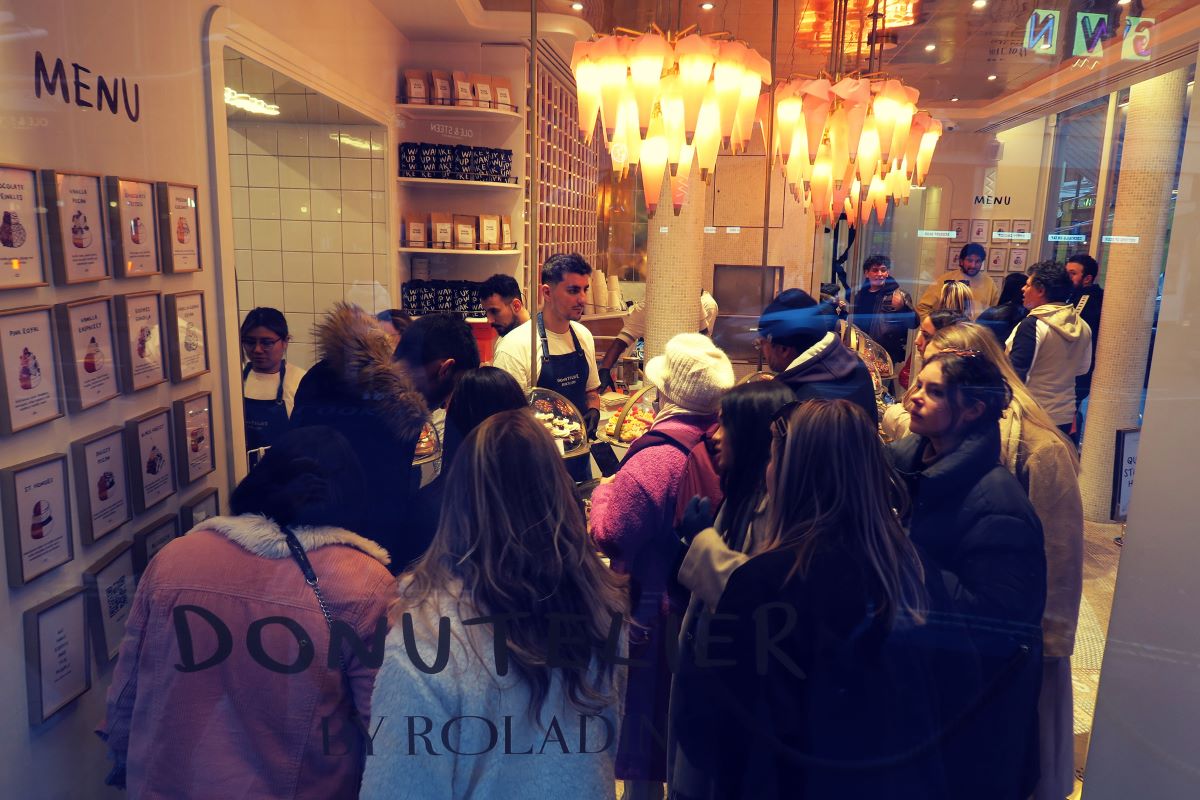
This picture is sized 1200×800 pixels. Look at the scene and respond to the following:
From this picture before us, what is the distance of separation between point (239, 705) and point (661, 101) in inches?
63.3

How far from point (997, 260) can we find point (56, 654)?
82.6 inches

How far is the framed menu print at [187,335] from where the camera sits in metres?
1.63

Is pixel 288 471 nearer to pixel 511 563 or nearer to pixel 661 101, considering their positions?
pixel 511 563

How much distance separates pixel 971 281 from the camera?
5.46 ft

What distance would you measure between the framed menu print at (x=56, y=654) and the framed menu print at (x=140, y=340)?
44 centimetres

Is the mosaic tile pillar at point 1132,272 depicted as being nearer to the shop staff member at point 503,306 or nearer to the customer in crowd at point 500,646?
the customer in crowd at point 500,646

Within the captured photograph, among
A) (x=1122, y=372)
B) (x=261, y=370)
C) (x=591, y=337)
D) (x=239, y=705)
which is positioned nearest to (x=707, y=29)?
(x=591, y=337)

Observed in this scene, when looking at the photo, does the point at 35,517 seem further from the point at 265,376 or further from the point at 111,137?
the point at 111,137

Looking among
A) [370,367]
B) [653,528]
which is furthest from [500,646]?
[370,367]

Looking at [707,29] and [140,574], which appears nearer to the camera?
[140,574]

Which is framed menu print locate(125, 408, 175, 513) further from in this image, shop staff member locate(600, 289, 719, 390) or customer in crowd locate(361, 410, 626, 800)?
shop staff member locate(600, 289, 719, 390)

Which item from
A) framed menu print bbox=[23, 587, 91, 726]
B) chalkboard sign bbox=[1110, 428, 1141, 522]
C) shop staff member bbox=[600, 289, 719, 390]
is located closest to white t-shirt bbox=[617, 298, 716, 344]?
shop staff member bbox=[600, 289, 719, 390]

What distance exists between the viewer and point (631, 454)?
4.97 feet

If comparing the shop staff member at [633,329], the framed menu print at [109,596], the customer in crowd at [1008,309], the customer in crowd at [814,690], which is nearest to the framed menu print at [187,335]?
the framed menu print at [109,596]
